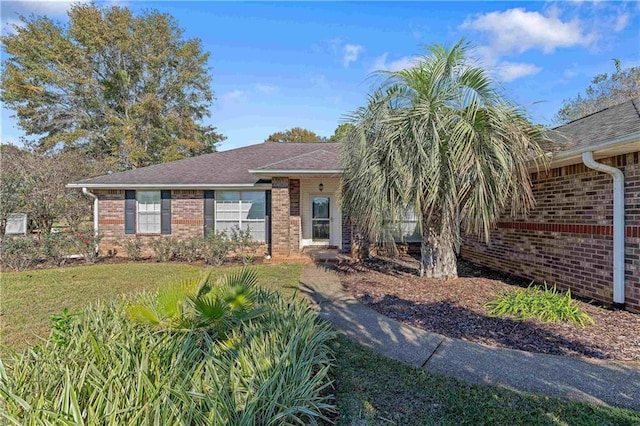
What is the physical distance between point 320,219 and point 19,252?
9192 millimetres

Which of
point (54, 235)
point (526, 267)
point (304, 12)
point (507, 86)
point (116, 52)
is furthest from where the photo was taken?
point (116, 52)

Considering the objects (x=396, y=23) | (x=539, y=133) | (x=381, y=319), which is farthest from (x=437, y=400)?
(x=396, y=23)

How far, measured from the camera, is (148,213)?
11984mm

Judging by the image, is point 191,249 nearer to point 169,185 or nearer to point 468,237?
point 169,185

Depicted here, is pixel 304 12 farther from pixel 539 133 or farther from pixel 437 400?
pixel 437 400

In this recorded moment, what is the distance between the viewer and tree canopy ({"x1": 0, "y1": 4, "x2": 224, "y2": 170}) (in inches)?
940

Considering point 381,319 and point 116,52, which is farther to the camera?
point 116,52

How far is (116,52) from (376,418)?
31.9m

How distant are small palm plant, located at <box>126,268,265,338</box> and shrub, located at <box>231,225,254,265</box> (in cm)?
676

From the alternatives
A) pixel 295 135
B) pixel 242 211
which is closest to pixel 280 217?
pixel 242 211

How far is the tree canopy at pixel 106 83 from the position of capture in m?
23.9

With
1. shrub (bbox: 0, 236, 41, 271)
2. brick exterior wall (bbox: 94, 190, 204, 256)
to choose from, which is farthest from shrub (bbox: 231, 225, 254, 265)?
shrub (bbox: 0, 236, 41, 271)

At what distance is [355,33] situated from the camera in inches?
366

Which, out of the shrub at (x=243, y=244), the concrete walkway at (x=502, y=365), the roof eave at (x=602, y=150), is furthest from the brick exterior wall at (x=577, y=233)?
the shrub at (x=243, y=244)
